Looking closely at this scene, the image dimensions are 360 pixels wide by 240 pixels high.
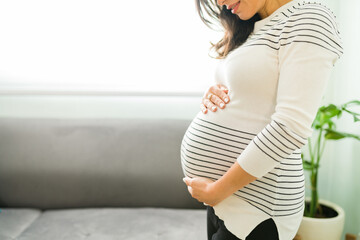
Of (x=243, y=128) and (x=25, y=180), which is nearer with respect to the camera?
(x=243, y=128)

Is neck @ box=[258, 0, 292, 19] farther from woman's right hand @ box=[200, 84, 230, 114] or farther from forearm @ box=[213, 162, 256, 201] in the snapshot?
forearm @ box=[213, 162, 256, 201]

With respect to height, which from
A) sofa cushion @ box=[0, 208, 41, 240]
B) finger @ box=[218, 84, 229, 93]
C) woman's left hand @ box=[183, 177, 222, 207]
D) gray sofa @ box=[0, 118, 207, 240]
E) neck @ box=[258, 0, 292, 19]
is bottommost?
sofa cushion @ box=[0, 208, 41, 240]

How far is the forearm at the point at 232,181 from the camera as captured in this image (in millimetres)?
732

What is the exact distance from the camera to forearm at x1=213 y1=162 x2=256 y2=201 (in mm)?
732

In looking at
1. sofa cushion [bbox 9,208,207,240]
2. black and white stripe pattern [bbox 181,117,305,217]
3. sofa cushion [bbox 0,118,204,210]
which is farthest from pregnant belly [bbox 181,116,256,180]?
sofa cushion [bbox 0,118,204,210]

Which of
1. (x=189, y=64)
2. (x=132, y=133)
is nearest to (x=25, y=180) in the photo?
(x=132, y=133)

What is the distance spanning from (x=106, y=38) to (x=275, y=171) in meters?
1.29

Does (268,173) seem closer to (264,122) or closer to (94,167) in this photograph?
(264,122)

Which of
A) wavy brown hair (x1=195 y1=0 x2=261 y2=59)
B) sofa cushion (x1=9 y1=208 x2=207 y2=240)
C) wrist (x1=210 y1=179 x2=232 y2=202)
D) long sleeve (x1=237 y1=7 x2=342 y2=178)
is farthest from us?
sofa cushion (x1=9 y1=208 x2=207 y2=240)

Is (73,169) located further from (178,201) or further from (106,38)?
(106,38)

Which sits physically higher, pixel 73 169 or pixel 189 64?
pixel 189 64

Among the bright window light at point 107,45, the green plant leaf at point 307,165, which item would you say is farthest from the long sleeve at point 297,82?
the bright window light at point 107,45

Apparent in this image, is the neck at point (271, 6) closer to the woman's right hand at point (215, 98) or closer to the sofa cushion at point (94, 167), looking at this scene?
the woman's right hand at point (215, 98)

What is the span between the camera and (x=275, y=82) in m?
0.73
